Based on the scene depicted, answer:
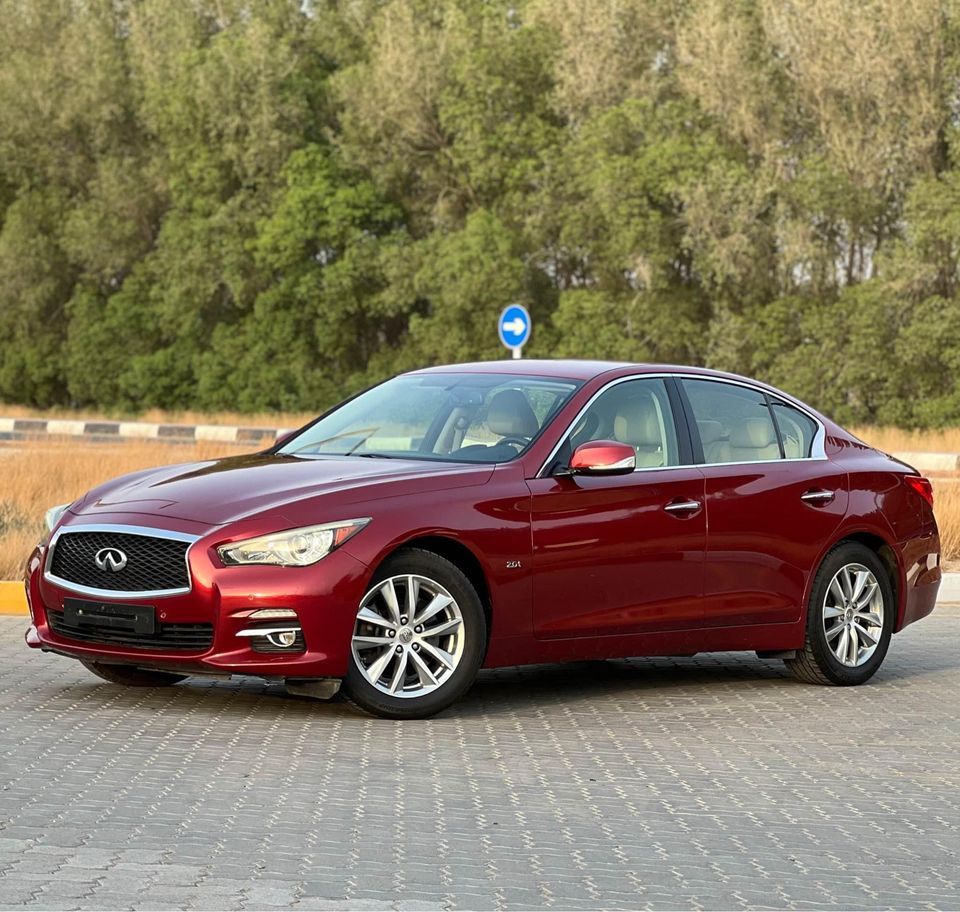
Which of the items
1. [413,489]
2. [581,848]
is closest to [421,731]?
[413,489]

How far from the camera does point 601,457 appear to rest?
9078 mm

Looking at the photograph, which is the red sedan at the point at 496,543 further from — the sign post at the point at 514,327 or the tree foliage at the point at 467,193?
the tree foliage at the point at 467,193

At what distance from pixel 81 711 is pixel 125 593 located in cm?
63

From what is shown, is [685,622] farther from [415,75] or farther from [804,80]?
[415,75]

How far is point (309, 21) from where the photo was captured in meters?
54.7

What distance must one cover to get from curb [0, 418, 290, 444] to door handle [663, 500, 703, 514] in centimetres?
2469

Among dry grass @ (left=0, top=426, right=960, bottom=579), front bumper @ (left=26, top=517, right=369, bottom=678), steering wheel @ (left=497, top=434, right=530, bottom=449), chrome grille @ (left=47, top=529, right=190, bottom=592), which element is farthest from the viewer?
dry grass @ (left=0, top=426, right=960, bottom=579)

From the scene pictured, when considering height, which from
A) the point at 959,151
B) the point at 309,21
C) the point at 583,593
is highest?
the point at 309,21

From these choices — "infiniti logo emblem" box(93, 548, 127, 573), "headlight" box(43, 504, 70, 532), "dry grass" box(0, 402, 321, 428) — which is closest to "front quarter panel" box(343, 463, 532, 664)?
"infiniti logo emblem" box(93, 548, 127, 573)

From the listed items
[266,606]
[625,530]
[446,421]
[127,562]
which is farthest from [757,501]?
[127,562]

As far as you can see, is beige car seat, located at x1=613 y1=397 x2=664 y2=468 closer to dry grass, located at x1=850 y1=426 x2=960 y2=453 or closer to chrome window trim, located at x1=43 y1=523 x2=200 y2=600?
chrome window trim, located at x1=43 y1=523 x2=200 y2=600

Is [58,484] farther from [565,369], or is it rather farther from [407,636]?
[407,636]

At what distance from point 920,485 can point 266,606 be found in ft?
13.5

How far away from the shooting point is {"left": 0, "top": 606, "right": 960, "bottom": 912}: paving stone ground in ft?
19.0
